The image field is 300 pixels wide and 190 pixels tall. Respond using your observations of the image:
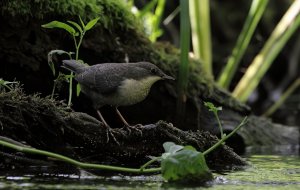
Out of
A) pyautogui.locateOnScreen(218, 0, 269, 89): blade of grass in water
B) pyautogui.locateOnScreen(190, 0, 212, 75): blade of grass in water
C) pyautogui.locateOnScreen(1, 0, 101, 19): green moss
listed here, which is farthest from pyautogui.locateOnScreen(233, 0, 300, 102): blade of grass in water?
pyautogui.locateOnScreen(1, 0, 101, 19): green moss

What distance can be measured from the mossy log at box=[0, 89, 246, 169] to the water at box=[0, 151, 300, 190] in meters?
0.29

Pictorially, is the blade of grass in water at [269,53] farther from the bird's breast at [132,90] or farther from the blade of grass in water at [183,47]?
the bird's breast at [132,90]

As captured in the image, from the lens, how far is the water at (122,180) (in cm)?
323

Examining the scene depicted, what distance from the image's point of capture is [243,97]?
826 centimetres

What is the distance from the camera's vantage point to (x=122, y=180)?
3516mm

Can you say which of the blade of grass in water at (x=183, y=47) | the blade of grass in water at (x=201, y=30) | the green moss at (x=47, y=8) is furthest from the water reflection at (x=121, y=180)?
the blade of grass in water at (x=201, y=30)

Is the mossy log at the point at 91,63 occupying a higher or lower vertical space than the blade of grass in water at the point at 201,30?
lower

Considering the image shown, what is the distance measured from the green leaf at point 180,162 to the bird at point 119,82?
1009mm

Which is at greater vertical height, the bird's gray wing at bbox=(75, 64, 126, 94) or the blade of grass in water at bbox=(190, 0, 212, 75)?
the blade of grass in water at bbox=(190, 0, 212, 75)

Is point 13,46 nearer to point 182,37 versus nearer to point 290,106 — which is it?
point 182,37

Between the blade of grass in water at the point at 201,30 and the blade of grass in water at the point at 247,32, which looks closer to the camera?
the blade of grass in water at the point at 247,32

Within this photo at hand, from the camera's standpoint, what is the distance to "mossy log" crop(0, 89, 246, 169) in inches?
155

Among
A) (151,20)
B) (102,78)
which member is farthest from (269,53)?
(102,78)

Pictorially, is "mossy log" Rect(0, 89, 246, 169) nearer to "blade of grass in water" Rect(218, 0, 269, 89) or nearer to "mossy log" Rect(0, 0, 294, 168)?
"mossy log" Rect(0, 0, 294, 168)
